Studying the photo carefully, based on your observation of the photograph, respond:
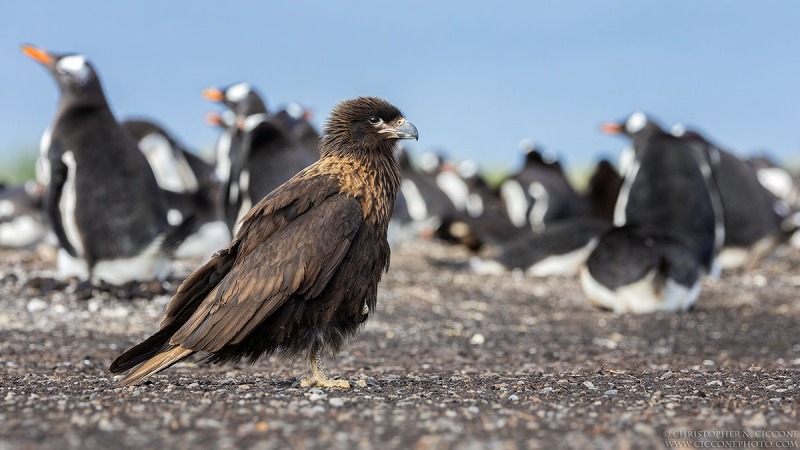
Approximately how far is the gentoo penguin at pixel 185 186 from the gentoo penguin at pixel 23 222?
2244 mm

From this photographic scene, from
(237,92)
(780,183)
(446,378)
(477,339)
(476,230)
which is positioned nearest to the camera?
(446,378)

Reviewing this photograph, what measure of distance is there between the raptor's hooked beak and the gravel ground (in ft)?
4.40

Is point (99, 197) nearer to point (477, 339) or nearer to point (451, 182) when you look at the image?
point (477, 339)

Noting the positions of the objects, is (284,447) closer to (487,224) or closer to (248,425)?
(248,425)

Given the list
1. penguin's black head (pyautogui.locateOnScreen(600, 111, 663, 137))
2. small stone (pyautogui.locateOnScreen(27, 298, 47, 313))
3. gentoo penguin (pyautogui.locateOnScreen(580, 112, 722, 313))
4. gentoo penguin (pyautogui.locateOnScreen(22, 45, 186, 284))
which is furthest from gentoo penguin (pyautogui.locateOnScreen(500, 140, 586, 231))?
small stone (pyautogui.locateOnScreen(27, 298, 47, 313))

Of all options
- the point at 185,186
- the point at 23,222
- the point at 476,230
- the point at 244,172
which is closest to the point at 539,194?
the point at 476,230

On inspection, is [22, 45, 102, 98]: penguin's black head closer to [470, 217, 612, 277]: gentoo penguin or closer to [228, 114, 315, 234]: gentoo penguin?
[228, 114, 315, 234]: gentoo penguin

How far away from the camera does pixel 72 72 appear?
1118 cm

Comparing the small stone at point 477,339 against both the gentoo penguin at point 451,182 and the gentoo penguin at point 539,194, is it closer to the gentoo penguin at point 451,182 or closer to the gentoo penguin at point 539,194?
the gentoo penguin at point 539,194

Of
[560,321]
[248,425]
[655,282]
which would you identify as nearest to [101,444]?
[248,425]

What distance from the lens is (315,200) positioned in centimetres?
548

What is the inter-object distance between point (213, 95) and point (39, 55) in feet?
15.2

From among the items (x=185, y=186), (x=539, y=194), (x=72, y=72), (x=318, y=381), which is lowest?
(x=539, y=194)

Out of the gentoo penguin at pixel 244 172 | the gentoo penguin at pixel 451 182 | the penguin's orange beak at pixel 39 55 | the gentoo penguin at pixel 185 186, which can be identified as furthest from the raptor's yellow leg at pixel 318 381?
the gentoo penguin at pixel 451 182
